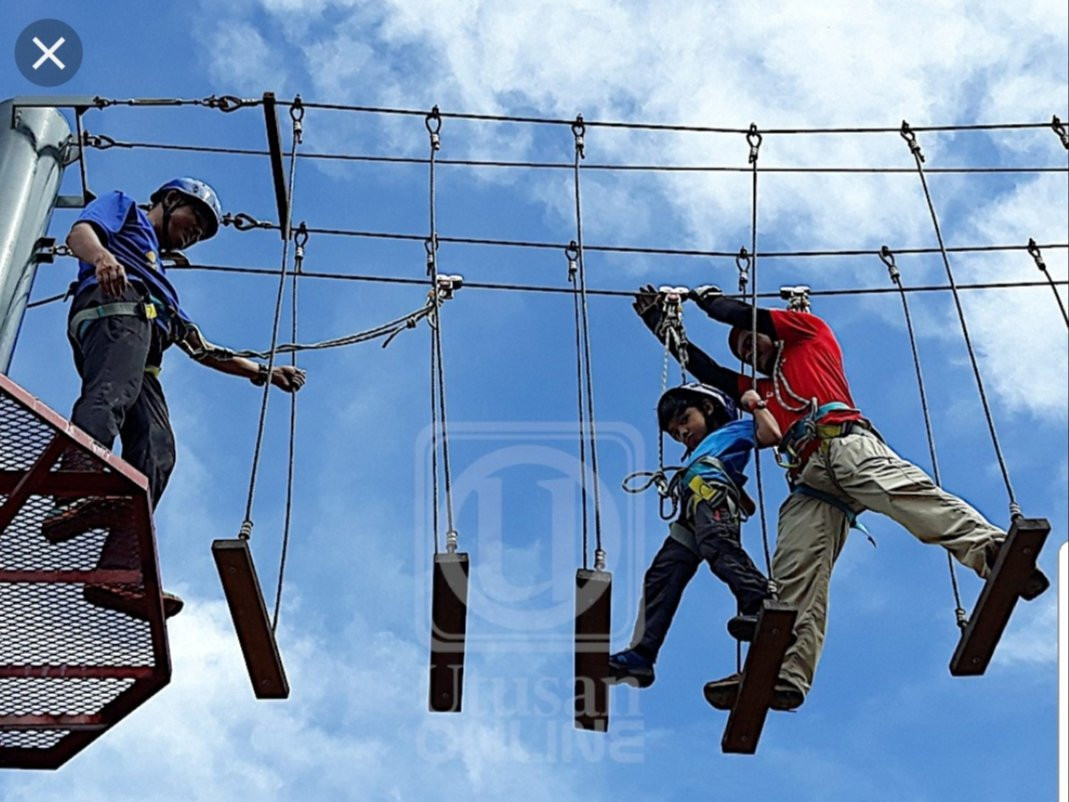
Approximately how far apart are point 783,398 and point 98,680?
3.05 m

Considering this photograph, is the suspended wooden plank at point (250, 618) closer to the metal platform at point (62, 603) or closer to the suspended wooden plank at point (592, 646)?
the metal platform at point (62, 603)

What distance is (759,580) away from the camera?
630cm

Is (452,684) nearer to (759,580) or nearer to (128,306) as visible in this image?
(759,580)

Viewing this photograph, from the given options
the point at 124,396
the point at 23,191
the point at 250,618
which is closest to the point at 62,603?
the point at 250,618

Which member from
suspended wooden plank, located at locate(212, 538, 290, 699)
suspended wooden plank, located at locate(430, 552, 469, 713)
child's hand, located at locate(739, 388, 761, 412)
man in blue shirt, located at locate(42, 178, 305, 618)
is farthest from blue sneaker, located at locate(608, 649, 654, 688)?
man in blue shirt, located at locate(42, 178, 305, 618)

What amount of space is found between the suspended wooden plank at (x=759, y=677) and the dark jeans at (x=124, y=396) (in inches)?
87.0

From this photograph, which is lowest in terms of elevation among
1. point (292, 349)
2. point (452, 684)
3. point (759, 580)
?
point (452, 684)

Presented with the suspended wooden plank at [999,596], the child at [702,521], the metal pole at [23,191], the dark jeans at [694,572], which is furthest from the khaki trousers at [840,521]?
the metal pole at [23,191]

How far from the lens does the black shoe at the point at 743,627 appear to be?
6.08 metres

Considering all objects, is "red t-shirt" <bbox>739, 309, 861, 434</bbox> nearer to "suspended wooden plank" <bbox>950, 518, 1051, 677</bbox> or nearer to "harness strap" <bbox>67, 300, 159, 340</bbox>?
"suspended wooden plank" <bbox>950, 518, 1051, 677</bbox>

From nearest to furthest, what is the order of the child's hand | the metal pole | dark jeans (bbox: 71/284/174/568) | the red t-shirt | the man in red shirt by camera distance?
dark jeans (bbox: 71/284/174/568) < the metal pole < the man in red shirt < the child's hand < the red t-shirt

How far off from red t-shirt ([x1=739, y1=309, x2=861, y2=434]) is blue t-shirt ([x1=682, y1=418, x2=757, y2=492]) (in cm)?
19

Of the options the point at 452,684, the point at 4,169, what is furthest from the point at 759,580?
the point at 4,169

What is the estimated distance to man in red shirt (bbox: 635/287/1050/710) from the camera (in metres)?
6.46
